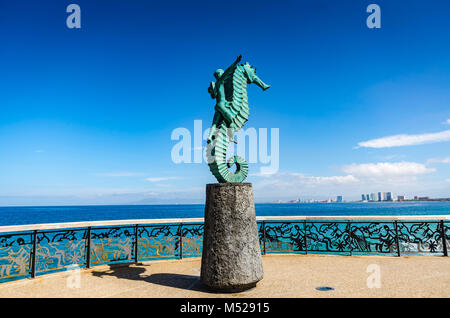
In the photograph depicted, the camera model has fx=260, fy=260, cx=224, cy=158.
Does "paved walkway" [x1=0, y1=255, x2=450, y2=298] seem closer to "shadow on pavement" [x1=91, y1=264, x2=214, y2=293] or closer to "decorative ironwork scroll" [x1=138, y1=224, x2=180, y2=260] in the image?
"shadow on pavement" [x1=91, y1=264, x2=214, y2=293]

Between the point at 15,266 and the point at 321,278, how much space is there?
7033mm

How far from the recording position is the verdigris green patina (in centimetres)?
546

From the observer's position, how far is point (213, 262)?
5008mm

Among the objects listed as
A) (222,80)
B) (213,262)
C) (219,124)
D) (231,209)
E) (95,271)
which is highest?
(222,80)

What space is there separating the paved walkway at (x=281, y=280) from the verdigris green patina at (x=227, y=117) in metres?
2.39

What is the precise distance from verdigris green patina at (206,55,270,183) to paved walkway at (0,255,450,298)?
2.39 metres

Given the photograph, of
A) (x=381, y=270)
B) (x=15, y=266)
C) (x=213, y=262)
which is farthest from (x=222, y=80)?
(x=15, y=266)

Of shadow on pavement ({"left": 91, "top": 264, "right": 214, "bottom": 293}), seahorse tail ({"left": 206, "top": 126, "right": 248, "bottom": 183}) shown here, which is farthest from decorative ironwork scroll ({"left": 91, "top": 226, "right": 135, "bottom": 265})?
seahorse tail ({"left": 206, "top": 126, "right": 248, "bottom": 183})

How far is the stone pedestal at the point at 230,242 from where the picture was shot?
195 inches

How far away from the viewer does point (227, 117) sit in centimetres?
567

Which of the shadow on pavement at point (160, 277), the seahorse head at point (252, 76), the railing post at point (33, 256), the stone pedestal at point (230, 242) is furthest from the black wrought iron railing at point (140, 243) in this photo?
the seahorse head at point (252, 76)

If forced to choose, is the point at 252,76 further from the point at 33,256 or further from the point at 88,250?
the point at 33,256
